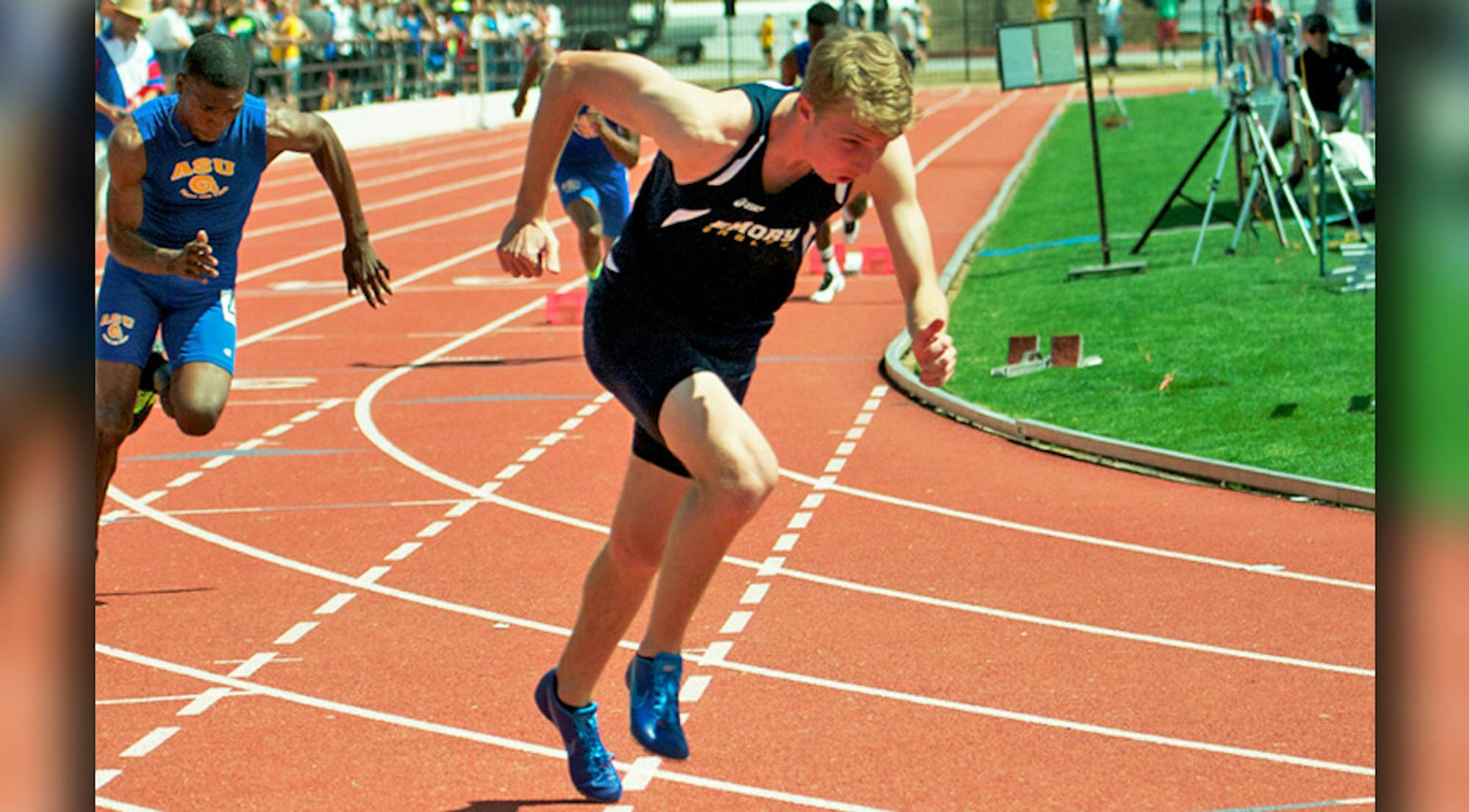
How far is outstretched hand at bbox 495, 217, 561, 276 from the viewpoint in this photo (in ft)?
14.9

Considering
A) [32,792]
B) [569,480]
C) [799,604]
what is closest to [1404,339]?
[32,792]

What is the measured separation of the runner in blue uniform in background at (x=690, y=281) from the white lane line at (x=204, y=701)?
1.54 metres

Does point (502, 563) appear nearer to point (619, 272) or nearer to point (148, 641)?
point (148, 641)

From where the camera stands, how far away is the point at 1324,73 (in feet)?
57.5

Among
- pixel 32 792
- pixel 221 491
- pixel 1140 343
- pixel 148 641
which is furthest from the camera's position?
pixel 1140 343

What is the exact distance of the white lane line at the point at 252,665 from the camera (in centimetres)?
Result: 657

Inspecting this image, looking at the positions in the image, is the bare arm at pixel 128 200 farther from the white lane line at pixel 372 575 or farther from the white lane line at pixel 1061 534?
the white lane line at pixel 1061 534

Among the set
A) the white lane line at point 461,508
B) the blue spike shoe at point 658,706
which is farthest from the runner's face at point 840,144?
the white lane line at point 461,508

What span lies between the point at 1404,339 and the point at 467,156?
3316cm

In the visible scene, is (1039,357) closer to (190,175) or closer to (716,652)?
(716,652)

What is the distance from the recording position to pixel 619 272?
499 centimetres

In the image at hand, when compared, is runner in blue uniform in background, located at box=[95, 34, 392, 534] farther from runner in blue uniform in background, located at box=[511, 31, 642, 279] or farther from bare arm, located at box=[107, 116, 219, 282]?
runner in blue uniform in background, located at box=[511, 31, 642, 279]

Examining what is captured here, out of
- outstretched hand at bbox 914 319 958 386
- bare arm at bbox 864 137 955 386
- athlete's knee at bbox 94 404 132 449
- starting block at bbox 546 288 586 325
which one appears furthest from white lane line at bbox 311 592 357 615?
starting block at bbox 546 288 586 325

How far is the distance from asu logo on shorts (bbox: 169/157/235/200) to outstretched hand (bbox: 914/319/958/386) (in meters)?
3.45
